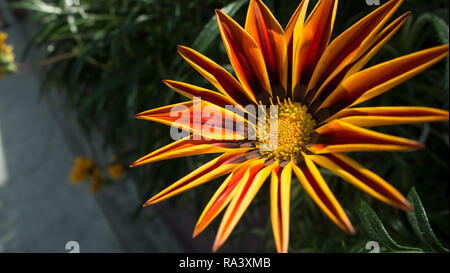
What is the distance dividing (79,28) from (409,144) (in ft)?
4.57

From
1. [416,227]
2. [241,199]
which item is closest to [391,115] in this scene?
[241,199]

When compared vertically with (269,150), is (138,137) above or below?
above

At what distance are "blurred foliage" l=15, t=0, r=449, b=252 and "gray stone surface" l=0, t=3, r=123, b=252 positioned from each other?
504mm

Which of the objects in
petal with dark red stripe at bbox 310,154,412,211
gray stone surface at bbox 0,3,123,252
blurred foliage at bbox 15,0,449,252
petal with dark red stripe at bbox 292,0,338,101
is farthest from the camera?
gray stone surface at bbox 0,3,123,252

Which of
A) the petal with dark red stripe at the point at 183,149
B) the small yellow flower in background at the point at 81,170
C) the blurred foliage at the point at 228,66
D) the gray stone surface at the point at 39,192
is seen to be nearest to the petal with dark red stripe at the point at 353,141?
the petal with dark red stripe at the point at 183,149

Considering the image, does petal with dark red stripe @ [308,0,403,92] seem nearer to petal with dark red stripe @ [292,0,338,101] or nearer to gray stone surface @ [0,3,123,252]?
petal with dark red stripe @ [292,0,338,101]

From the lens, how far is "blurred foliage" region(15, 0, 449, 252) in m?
0.73

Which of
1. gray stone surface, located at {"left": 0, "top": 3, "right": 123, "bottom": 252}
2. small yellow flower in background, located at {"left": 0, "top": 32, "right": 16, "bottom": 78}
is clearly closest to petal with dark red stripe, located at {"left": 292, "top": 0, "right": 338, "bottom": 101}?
small yellow flower in background, located at {"left": 0, "top": 32, "right": 16, "bottom": 78}

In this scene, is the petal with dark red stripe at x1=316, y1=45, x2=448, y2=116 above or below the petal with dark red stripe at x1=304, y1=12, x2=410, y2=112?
below

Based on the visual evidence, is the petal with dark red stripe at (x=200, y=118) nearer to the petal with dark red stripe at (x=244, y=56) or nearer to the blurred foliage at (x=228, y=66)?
the petal with dark red stripe at (x=244, y=56)

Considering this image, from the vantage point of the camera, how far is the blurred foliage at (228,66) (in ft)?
2.41

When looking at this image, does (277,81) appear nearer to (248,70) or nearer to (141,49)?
(248,70)

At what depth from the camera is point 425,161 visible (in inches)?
37.3
